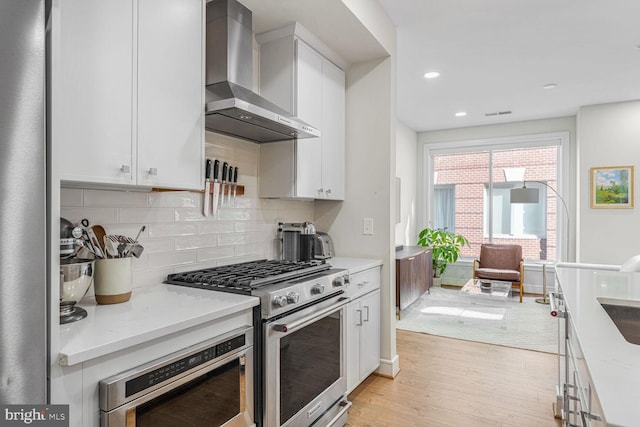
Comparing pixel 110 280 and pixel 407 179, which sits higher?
pixel 407 179

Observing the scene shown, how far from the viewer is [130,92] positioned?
4.85 ft

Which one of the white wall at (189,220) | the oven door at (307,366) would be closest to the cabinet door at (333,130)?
the white wall at (189,220)

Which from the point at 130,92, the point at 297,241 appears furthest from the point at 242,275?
the point at 130,92

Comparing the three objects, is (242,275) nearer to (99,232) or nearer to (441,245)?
(99,232)

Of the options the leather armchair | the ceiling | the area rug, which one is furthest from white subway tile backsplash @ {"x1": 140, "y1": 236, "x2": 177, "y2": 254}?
the leather armchair

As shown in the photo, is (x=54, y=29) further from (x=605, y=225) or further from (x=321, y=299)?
(x=605, y=225)

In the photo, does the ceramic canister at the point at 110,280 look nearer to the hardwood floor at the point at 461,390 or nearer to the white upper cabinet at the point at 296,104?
the white upper cabinet at the point at 296,104

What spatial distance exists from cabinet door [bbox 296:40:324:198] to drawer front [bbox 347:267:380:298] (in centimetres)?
67

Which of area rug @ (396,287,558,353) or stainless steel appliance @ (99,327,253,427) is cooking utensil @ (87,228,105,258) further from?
area rug @ (396,287,558,353)

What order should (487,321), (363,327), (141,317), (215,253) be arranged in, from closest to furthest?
(141,317) < (215,253) < (363,327) < (487,321)

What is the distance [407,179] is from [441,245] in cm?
126

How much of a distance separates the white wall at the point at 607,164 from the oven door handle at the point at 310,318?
446 cm

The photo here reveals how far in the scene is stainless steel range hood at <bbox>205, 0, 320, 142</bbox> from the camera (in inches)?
77.4

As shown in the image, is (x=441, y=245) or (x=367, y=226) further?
(x=441, y=245)
